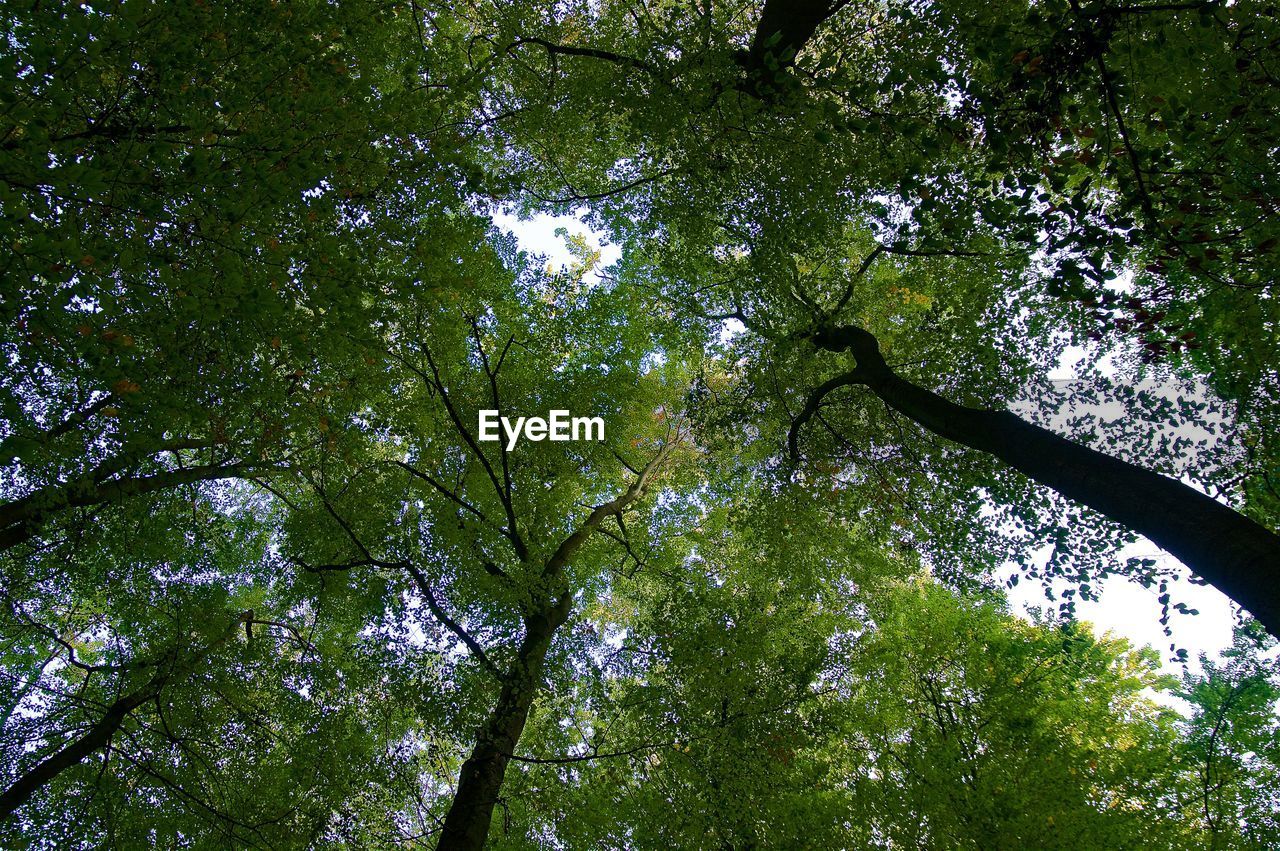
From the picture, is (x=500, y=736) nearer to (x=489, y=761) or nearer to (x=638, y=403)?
(x=489, y=761)

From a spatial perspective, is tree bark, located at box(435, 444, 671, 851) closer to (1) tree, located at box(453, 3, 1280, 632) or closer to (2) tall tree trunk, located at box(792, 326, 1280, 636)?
(1) tree, located at box(453, 3, 1280, 632)

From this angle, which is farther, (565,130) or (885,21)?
(565,130)

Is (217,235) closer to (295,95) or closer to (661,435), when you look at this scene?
(295,95)

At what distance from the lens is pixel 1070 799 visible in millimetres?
9117

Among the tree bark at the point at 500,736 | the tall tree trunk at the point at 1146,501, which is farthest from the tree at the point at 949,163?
the tree bark at the point at 500,736

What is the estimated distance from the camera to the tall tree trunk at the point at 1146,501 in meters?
3.63

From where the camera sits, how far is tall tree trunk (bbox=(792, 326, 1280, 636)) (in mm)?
3629

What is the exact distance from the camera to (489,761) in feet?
25.5

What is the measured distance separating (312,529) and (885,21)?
10.7 m

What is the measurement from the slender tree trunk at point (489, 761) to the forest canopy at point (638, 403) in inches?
2.5

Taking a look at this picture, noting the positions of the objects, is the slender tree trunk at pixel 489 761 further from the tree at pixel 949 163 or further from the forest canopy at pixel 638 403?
the tree at pixel 949 163

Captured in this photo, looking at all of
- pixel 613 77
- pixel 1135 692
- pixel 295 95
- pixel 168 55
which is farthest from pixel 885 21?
pixel 1135 692

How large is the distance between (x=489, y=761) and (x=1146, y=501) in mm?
7412

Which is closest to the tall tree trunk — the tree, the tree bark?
the tree
